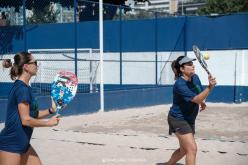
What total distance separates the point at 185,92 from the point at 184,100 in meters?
0.12

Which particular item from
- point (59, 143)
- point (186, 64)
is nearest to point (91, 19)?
point (59, 143)

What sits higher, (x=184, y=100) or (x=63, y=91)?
(x=63, y=91)

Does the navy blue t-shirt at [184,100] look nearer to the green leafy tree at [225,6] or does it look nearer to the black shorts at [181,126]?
the black shorts at [181,126]

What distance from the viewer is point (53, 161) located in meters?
7.69

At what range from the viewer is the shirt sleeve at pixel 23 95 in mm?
4426

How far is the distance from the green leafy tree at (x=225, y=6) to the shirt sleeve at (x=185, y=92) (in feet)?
141

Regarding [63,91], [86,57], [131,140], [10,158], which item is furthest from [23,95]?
[86,57]

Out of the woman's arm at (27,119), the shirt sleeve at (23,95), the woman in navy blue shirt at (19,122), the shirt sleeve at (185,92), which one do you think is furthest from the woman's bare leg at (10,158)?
the shirt sleeve at (185,92)

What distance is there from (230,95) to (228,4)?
1314 inches

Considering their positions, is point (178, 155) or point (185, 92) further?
point (178, 155)

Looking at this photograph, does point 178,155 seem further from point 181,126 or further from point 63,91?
point 63,91

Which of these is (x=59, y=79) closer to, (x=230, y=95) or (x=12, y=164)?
(x=12, y=164)

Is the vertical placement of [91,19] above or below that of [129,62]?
above

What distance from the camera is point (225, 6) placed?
5122 centimetres
